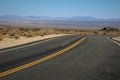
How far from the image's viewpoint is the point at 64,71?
7.64 meters

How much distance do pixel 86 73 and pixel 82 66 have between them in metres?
1.27

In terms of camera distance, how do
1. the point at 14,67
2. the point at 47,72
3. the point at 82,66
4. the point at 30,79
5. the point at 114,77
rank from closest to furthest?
1. the point at 30,79
2. the point at 114,77
3. the point at 47,72
4. the point at 14,67
5. the point at 82,66

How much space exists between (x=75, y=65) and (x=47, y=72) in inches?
70.3

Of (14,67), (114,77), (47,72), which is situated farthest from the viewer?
(14,67)

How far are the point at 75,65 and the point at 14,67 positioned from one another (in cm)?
246

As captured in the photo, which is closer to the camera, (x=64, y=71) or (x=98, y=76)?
(x=98, y=76)

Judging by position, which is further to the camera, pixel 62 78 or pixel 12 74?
pixel 12 74

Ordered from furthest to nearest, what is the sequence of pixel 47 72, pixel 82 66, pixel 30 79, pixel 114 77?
pixel 82 66 → pixel 47 72 → pixel 114 77 → pixel 30 79

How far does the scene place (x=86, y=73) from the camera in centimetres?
743

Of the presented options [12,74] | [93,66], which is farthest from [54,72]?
[93,66]

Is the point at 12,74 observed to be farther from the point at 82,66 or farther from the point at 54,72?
the point at 82,66

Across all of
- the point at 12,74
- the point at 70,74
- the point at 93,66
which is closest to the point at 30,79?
the point at 12,74

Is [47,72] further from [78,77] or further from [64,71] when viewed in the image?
[78,77]

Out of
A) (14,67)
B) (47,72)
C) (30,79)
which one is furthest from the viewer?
(14,67)
